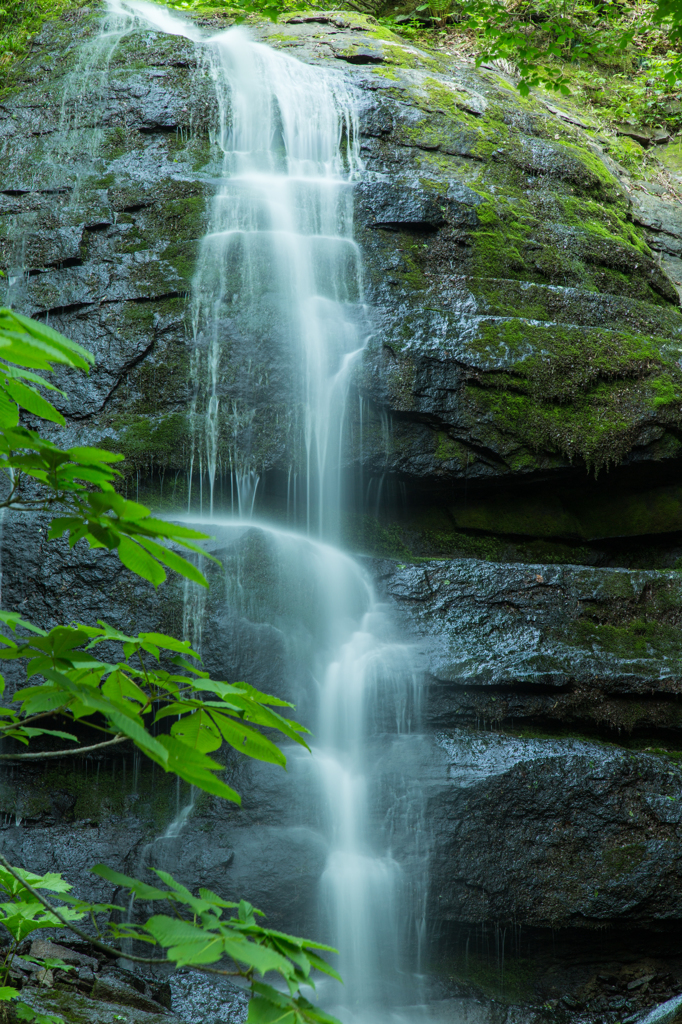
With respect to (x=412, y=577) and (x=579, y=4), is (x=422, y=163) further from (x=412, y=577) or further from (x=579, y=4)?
(x=579, y=4)

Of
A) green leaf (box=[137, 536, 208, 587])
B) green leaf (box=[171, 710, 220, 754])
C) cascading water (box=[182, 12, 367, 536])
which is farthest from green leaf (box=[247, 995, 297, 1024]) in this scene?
cascading water (box=[182, 12, 367, 536])

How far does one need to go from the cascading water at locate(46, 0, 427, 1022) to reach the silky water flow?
10mm

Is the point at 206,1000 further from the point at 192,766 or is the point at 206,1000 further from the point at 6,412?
the point at 6,412

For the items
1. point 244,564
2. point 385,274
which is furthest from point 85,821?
point 385,274

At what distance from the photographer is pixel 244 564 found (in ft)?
14.9

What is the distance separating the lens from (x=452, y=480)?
5.12 meters

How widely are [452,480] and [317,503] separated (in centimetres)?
99

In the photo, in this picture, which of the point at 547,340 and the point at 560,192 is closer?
the point at 547,340

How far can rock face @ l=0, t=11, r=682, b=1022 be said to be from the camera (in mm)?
3951

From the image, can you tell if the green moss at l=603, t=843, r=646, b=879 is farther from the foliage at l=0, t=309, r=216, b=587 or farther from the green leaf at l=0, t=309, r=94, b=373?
the green leaf at l=0, t=309, r=94, b=373

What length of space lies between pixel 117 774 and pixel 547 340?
424cm

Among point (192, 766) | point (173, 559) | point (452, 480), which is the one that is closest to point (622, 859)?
point (452, 480)

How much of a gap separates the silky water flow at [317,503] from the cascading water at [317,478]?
0.01m

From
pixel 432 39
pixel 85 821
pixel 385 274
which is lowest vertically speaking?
pixel 85 821
